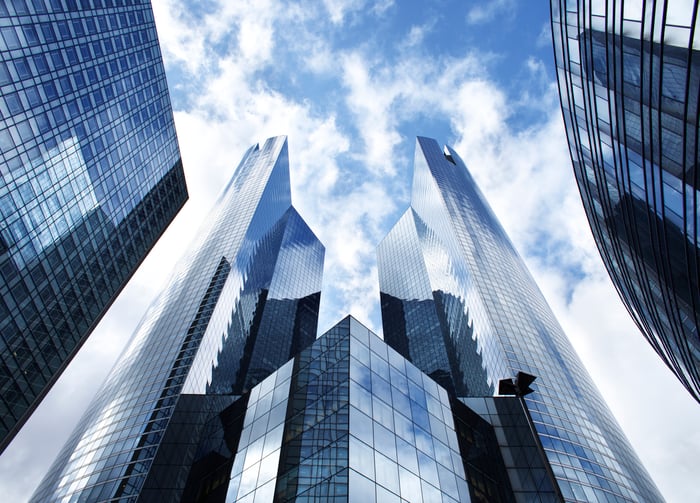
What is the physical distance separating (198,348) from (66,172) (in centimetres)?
3542

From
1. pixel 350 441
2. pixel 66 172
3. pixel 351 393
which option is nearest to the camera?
pixel 350 441

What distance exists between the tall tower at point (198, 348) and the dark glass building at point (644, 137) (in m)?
37.2

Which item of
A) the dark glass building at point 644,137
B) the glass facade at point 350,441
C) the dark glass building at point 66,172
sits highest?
the dark glass building at point 66,172

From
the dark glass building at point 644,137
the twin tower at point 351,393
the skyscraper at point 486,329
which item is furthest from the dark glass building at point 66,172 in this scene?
the dark glass building at point 644,137

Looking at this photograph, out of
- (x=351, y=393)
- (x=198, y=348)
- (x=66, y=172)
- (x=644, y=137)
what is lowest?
(x=351, y=393)

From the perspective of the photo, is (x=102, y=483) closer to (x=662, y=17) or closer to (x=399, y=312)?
(x=662, y=17)

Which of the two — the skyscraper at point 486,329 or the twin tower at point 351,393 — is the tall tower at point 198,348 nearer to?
the twin tower at point 351,393

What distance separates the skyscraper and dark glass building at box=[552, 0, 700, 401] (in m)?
19.2

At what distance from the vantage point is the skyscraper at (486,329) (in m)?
57.0

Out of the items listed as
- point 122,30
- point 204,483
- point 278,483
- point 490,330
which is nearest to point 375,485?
point 278,483

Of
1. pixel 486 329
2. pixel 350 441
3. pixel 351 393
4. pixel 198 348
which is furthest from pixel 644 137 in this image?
pixel 198 348

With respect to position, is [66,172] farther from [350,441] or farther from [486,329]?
[486,329]

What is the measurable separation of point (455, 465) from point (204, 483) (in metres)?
18.1

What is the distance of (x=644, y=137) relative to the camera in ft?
83.0
